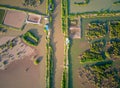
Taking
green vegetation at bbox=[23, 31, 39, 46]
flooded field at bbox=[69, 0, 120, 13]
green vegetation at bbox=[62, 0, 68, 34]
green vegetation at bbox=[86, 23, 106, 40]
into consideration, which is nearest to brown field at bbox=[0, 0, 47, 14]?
green vegetation at bbox=[62, 0, 68, 34]

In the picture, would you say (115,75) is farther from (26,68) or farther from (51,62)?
(26,68)

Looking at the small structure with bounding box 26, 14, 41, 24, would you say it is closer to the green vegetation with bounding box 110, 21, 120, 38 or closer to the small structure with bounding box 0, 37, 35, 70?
the small structure with bounding box 0, 37, 35, 70

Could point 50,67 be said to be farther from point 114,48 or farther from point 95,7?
point 95,7

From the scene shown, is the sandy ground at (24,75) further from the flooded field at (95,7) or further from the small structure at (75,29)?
the flooded field at (95,7)

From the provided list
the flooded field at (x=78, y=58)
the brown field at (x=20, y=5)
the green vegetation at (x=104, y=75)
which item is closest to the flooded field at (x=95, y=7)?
the flooded field at (x=78, y=58)

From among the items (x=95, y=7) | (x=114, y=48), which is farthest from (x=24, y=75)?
(x=95, y=7)

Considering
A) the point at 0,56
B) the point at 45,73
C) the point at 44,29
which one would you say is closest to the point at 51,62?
the point at 45,73

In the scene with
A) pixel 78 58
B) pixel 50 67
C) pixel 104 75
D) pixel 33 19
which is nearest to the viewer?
pixel 104 75
